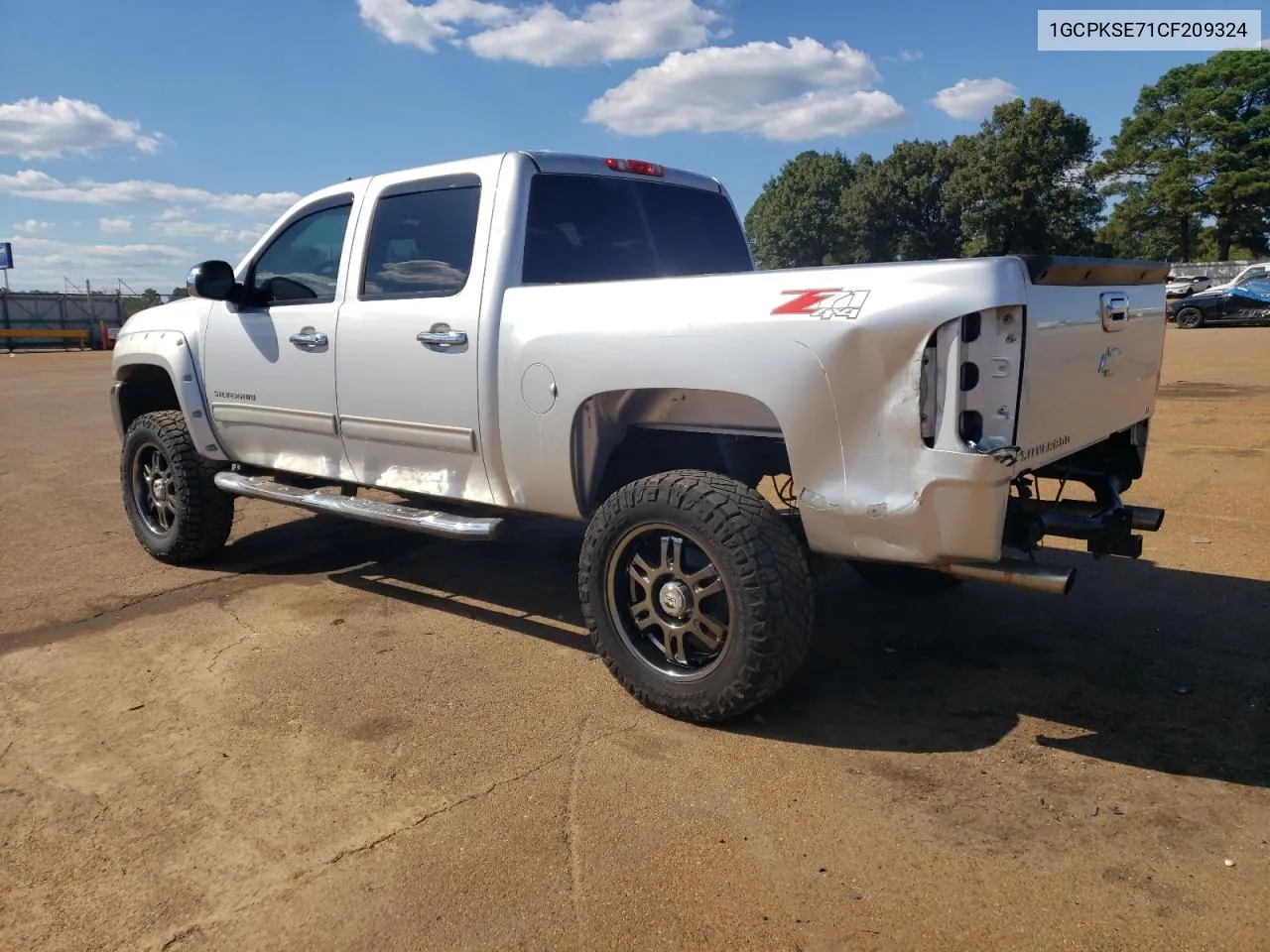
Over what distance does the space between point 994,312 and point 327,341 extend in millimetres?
3206

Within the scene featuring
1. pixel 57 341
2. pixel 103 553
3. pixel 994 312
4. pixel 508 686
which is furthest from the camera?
pixel 57 341

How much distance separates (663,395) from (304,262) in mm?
2491

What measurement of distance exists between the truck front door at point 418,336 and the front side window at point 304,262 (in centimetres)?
24

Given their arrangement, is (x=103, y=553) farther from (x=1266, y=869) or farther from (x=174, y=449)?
(x=1266, y=869)

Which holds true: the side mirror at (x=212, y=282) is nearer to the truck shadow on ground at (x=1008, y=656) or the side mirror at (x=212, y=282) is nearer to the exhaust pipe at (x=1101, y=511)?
the truck shadow on ground at (x=1008, y=656)

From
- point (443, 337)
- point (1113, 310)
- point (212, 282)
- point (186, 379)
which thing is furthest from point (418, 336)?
point (1113, 310)

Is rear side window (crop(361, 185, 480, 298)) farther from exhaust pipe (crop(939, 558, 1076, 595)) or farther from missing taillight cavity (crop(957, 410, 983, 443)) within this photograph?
exhaust pipe (crop(939, 558, 1076, 595))

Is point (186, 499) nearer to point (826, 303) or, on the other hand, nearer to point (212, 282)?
point (212, 282)

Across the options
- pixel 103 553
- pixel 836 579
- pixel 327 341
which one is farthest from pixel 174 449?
pixel 836 579

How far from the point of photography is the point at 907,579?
4.96 m

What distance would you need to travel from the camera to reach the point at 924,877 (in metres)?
2.62

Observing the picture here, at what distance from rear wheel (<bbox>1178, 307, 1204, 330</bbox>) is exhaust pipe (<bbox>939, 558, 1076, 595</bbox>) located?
94.3 feet

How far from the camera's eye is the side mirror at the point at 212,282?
16.7ft

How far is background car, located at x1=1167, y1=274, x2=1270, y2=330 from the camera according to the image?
2656cm
